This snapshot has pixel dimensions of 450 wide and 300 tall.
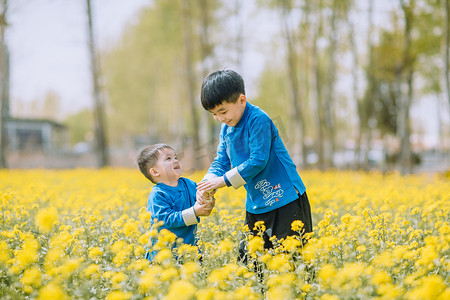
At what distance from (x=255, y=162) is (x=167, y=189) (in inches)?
28.8

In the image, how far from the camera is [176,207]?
2.77 meters

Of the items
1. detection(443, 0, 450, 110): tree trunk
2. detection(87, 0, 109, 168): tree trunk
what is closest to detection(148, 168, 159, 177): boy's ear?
detection(443, 0, 450, 110): tree trunk

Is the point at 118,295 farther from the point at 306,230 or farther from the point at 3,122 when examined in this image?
the point at 3,122

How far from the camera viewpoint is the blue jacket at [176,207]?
2.54 metres

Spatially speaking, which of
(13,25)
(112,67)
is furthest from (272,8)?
(112,67)

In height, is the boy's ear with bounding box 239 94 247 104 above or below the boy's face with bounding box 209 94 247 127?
above

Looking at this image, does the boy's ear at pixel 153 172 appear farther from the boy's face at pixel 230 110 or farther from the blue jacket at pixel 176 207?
the boy's face at pixel 230 110

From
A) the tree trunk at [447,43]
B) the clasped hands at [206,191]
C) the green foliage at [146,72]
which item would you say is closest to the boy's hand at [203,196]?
the clasped hands at [206,191]

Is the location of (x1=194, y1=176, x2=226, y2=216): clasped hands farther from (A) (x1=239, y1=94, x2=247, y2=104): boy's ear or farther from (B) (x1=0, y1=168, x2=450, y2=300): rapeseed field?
(A) (x1=239, y1=94, x2=247, y2=104): boy's ear

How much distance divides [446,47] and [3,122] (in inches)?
548

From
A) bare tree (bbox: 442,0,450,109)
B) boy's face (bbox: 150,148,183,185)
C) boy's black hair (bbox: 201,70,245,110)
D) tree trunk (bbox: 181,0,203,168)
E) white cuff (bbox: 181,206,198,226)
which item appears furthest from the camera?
tree trunk (bbox: 181,0,203,168)

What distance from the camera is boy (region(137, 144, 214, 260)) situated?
265 cm

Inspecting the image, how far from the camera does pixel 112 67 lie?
2975 centimetres

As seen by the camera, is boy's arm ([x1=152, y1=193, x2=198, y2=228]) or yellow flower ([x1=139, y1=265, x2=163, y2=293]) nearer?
yellow flower ([x1=139, y1=265, x2=163, y2=293])
